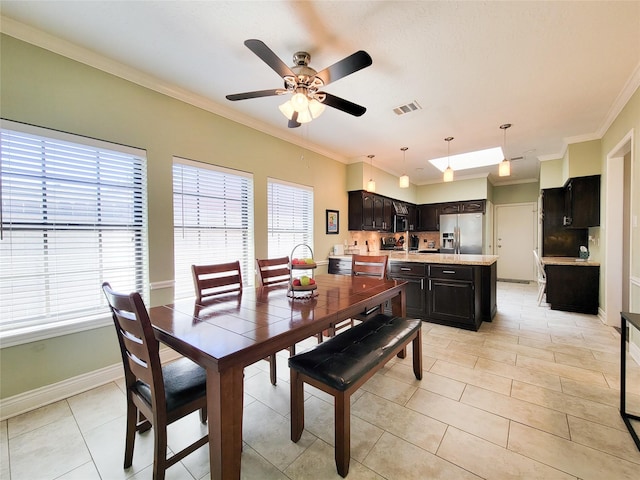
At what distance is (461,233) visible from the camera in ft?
22.3

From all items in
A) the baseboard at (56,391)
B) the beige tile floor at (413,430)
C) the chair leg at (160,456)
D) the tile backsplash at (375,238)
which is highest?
the tile backsplash at (375,238)

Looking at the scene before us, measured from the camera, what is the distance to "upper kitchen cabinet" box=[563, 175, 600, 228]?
4.07 meters

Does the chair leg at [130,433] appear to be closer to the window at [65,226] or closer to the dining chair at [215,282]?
the dining chair at [215,282]

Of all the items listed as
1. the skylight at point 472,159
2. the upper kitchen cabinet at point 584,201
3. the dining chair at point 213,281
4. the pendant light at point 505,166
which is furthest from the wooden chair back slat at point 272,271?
the upper kitchen cabinet at point 584,201

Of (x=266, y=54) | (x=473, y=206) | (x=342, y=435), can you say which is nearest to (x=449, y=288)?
(x=342, y=435)

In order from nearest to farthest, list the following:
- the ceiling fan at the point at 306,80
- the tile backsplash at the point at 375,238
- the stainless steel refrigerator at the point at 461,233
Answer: the ceiling fan at the point at 306,80
the tile backsplash at the point at 375,238
the stainless steel refrigerator at the point at 461,233

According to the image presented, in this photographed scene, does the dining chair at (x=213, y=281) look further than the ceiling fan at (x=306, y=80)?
Yes

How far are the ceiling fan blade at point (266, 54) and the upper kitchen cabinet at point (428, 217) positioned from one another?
6.34 metres

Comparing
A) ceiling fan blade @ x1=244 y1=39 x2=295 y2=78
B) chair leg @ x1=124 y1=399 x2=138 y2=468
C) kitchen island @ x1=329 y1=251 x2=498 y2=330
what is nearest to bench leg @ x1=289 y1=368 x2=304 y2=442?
chair leg @ x1=124 y1=399 x2=138 y2=468

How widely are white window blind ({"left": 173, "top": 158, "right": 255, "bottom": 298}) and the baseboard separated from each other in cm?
86

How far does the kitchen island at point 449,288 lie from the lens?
11.5 feet

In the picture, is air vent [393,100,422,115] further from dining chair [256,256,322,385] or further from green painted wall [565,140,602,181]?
green painted wall [565,140,602,181]

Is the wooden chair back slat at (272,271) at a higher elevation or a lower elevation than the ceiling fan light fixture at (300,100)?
lower

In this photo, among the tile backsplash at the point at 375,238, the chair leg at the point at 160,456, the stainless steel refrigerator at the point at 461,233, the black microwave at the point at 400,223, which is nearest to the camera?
the chair leg at the point at 160,456
